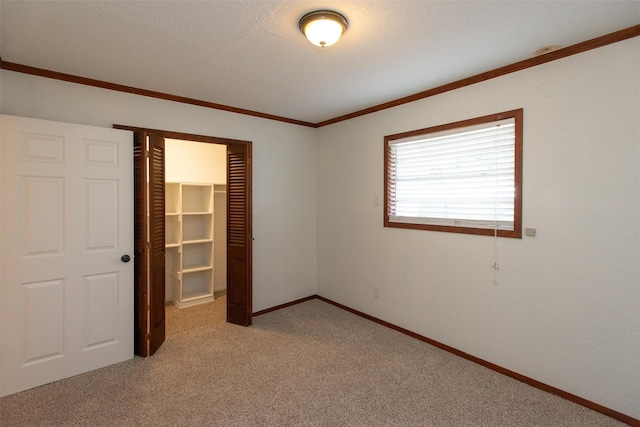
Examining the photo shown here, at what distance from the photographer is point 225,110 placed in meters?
3.59

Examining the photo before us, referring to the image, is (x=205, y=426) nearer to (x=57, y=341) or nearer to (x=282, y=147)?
(x=57, y=341)

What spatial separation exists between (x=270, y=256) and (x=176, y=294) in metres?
1.55

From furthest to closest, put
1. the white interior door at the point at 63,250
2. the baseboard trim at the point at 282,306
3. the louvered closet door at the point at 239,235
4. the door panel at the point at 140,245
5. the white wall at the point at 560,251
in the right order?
1. the baseboard trim at the point at 282,306
2. the louvered closet door at the point at 239,235
3. the door panel at the point at 140,245
4. the white interior door at the point at 63,250
5. the white wall at the point at 560,251

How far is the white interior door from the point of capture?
2.30 meters

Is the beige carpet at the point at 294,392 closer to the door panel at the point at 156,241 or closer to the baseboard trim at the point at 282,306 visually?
the door panel at the point at 156,241

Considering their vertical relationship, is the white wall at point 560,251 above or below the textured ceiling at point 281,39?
below

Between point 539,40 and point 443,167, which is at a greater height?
point 539,40

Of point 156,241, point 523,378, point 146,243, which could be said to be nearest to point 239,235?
point 156,241

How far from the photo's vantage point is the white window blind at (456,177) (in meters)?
2.58

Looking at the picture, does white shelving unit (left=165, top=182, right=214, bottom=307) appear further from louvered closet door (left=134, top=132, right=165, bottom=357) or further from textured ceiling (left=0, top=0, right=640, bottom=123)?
textured ceiling (left=0, top=0, right=640, bottom=123)

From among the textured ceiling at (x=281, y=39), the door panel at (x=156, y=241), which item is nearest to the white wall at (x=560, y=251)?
the textured ceiling at (x=281, y=39)

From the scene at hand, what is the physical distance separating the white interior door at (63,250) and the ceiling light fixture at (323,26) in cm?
192

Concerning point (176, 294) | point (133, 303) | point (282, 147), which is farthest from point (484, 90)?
point (176, 294)

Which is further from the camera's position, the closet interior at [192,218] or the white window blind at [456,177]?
the closet interior at [192,218]
